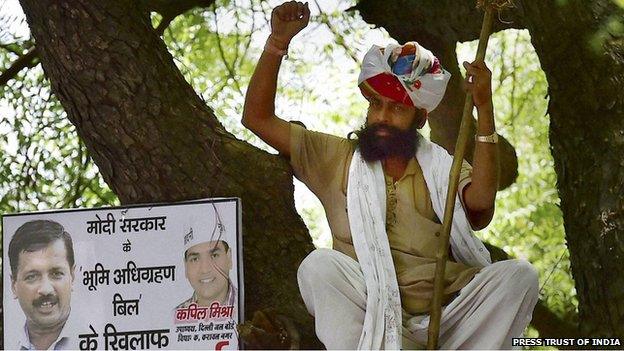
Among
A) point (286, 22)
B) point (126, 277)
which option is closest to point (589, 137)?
point (286, 22)

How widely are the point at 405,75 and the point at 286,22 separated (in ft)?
1.49

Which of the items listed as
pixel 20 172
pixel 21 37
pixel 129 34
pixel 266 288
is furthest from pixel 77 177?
pixel 266 288

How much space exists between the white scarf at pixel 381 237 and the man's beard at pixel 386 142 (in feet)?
0.10

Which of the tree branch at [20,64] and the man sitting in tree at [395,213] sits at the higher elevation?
the tree branch at [20,64]

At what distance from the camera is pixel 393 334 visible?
4133 millimetres

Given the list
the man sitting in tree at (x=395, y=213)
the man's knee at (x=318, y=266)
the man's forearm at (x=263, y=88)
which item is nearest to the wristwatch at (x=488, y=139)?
the man sitting in tree at (x=395, y=213)

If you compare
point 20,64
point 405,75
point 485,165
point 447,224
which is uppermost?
point 20,64

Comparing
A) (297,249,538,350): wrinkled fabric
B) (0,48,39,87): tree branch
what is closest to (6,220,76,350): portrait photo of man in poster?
(297,249,538,350): wrinkled fabric

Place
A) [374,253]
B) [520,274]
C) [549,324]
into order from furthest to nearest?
1. [549,324]
2. [374,253]
3. [520,274]

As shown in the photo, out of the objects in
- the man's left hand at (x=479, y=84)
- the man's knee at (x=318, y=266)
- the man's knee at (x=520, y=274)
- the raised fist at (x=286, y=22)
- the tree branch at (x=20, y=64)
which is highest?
the tree branch at (x=20, y=64)

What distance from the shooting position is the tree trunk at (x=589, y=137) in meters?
5.04

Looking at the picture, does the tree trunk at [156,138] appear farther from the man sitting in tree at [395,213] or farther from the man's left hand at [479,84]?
the man's left hand at [479,84]

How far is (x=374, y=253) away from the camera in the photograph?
4281mm

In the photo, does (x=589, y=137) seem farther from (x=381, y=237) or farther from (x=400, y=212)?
(x=381, y=237)
